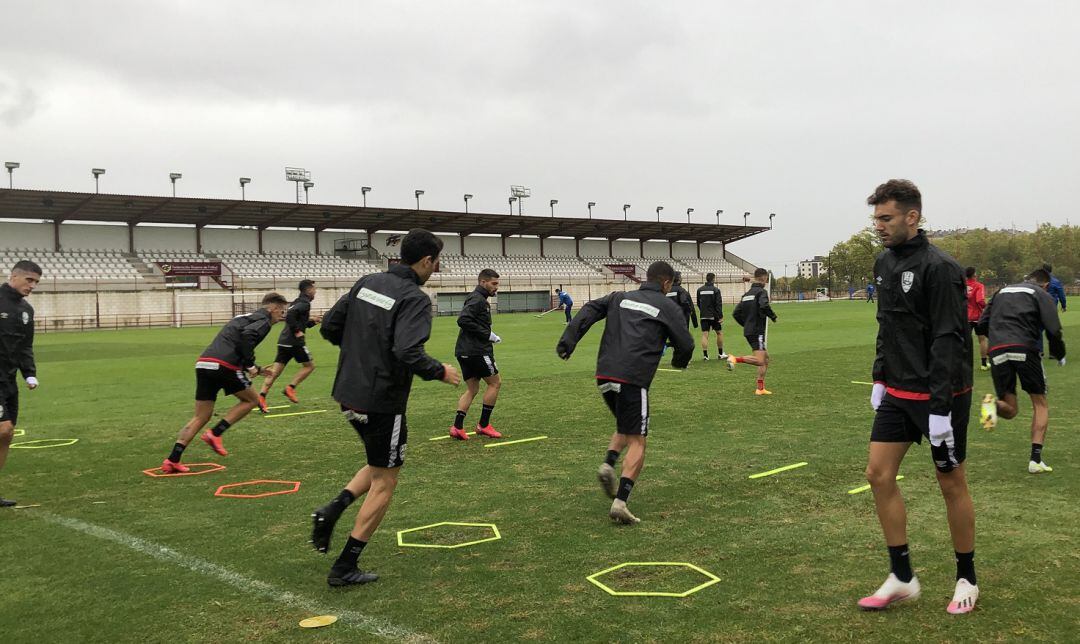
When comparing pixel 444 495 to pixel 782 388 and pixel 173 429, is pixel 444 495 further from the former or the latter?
pixel 782 388

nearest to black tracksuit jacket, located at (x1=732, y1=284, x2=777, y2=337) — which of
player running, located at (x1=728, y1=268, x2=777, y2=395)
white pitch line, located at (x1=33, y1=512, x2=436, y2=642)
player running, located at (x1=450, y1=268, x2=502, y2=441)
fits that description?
player running, located at (x1=728, y1=268, x2=777, y2=395)

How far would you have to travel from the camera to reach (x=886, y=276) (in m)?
4.47

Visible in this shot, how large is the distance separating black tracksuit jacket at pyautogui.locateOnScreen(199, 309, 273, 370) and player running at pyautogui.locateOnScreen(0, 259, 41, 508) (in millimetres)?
1774

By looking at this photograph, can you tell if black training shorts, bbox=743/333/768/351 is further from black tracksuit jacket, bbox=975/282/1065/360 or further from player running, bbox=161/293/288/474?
player running, bbox=161/293/288/474

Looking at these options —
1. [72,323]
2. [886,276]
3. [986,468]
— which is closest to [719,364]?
[986,468]

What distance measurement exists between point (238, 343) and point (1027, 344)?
8.19 metres

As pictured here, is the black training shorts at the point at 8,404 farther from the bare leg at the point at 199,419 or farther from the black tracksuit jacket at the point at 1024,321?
the black tracksuit jacket at the point at 1024,321

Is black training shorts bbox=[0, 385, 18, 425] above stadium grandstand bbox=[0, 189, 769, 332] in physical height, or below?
below

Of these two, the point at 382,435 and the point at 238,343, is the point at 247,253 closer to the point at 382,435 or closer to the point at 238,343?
the point at 238,343

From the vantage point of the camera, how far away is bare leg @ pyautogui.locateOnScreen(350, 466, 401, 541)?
4977 millimetres

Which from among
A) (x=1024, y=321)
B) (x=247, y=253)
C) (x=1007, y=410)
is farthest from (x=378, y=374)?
(x=247, y=253)

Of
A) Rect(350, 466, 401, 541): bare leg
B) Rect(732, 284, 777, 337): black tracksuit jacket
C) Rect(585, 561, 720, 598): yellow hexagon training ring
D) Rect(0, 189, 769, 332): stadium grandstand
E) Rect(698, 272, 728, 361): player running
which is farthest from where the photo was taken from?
Rect(0, 189, 769, 332): stadium grandstand

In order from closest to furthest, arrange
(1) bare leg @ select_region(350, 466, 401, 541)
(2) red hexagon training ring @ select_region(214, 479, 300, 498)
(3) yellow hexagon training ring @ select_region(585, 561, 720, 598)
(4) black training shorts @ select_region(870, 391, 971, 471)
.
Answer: (4) black training shorts @ select_region(870, 391, 971, 471)
(3) yellow hexagon training ring @ select_region(585, 561, 720, 598)
(1) bare leg @ select_region(350, 466, 401, 541)
(2) red hexagon training ring @ select_region(214, 479, 300, 498)

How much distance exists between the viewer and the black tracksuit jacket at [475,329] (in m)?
9.98
